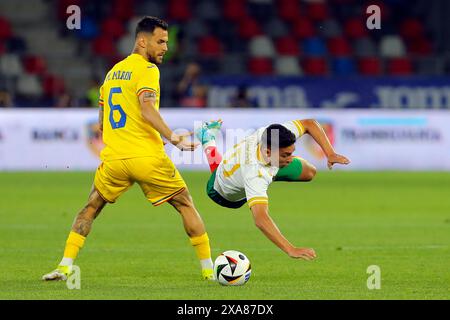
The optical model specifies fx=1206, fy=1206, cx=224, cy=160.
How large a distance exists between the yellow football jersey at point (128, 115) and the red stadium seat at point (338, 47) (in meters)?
22.2

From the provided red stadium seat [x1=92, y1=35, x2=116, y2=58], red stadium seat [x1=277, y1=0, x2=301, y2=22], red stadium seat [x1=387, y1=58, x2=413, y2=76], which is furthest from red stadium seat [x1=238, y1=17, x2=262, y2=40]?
red stadium seat [x1=387, y1=58, x2=413, y2=76]

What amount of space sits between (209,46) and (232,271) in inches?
865

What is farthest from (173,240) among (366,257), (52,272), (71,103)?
(71,103)

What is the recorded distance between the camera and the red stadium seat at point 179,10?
31.9 m

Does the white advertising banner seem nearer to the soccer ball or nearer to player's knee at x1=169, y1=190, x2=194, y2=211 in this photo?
player's knee at x1=169, y1=190, x2=194, y2=211

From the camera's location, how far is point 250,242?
535 inches

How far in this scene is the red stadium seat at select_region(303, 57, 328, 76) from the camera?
30.8 metres

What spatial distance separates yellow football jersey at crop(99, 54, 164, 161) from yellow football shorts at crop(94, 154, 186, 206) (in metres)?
0.06

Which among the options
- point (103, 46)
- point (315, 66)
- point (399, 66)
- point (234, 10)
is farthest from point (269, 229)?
point (234, 10)

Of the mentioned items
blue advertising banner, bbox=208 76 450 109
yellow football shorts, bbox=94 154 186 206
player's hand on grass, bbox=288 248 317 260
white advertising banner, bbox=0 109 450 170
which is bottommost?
white advertising banner, bbox=0 109 450 170

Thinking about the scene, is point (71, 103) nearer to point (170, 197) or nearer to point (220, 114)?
point (220, 114)

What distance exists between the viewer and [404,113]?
83.8 ft

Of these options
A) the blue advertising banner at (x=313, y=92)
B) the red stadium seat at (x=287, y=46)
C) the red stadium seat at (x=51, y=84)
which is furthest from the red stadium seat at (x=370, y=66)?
the red stadium seat at (x=51, y=84)

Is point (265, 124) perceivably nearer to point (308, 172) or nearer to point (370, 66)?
point (370, 66)
